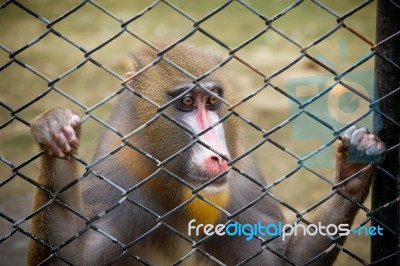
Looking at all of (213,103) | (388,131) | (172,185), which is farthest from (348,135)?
(172,185)

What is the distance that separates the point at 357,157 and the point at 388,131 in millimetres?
221

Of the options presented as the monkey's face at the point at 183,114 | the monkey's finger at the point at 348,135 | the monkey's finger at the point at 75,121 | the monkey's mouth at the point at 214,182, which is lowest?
the monkey's finger at the point at 348,135

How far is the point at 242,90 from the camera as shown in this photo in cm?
810

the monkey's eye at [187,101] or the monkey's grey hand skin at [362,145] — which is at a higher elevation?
the monkey's eye at [187,101]

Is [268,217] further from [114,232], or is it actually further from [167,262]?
[114,232]

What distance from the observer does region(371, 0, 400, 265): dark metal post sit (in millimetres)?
2768

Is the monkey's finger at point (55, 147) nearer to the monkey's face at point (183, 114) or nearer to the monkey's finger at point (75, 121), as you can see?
the monkey's finger at point (75, 121)

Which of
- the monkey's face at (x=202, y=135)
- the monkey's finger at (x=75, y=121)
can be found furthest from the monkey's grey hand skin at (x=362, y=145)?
the monkey's finger at (x=75, y=121)

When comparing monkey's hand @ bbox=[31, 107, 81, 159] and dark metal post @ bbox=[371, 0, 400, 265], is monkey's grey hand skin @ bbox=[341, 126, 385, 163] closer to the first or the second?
dark metal post @ bbox=[371, 0, 400, 265]

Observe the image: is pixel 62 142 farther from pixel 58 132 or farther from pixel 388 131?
pixel 388 131

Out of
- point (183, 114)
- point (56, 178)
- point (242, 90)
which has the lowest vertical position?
point (56, 178)

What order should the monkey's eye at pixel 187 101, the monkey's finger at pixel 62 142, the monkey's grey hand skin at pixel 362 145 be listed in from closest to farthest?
the monkey's finger at pixel 62 142
the monkey's grey hand skin at pixel 362 145
the monkey's eye at pixel 187 101

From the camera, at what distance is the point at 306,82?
2811 mm

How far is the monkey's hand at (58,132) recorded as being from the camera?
2.77 metres
